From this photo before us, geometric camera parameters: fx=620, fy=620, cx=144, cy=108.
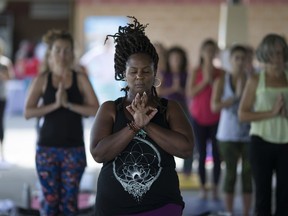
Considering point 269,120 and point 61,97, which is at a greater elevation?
point 61,97

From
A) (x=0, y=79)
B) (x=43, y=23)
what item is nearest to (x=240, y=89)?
(x=0, y=79)

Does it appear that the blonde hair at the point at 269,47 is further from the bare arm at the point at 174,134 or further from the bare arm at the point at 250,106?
the bare arm at the point at 174,134

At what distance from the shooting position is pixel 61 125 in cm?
437

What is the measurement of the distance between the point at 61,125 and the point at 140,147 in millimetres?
1642

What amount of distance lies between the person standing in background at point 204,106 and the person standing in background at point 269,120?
1.86 metres

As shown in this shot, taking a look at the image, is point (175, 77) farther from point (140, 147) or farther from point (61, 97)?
point (140, 147)

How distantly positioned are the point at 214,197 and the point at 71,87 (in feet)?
8.50

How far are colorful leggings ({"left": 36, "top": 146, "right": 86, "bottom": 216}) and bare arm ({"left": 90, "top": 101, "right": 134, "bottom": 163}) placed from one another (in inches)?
56.1

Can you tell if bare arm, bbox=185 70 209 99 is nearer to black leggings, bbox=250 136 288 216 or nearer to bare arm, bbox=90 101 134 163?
black leggings, bbox=250 136 288 216

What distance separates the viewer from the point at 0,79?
816 centimetres

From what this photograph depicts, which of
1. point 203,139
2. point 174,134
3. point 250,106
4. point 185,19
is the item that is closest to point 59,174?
point 250,106

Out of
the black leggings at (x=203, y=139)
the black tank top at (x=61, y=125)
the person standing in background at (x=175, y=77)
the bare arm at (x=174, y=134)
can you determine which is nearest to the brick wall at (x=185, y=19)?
the person standing in background at (x=175, y=77)

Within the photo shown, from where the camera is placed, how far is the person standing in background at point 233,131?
17.5ft

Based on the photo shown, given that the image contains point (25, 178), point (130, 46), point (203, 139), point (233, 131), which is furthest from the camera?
point (25, 178)
